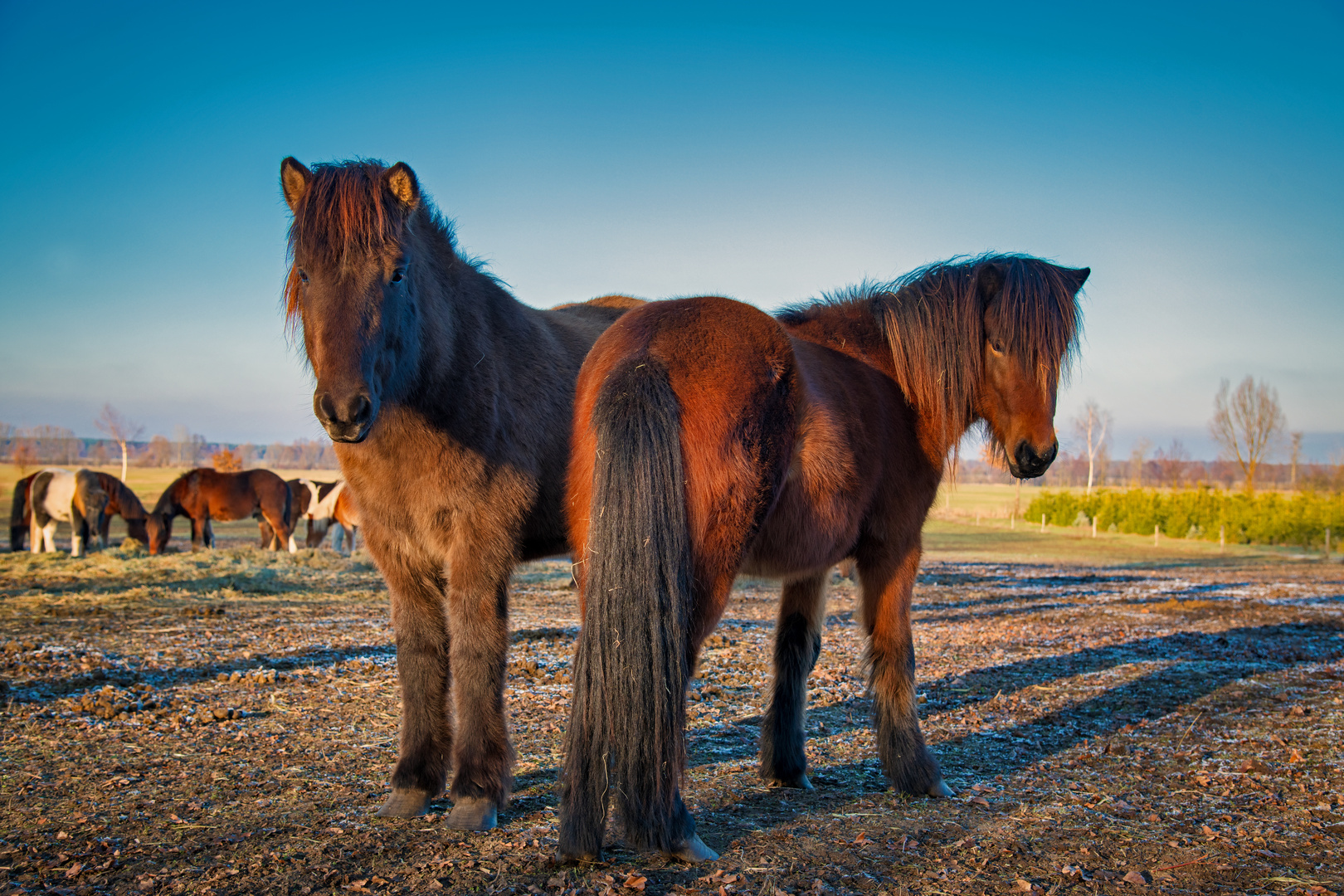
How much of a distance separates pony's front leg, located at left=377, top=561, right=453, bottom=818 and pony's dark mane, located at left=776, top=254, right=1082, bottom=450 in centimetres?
278

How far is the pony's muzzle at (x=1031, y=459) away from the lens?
3924 millimetres

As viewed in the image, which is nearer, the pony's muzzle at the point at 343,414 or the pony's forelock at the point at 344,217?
the pony's muzzle at the point at 343,414

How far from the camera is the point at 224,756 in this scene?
4.37 m

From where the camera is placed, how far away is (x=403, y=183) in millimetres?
3348

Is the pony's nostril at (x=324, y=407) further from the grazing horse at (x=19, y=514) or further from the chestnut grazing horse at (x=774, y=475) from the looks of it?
the grazing horse at (x=19, y=514)

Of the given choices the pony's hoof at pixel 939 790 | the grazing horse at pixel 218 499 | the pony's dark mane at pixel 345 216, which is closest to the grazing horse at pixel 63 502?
the grazing horse at pixel 218 499

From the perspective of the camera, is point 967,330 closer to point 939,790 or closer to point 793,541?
point 793,541

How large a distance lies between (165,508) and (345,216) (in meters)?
20.4

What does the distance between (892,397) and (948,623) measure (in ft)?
24.6

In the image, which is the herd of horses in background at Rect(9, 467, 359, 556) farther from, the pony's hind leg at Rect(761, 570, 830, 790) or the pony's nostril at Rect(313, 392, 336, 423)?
the pony's nostril at Rect(313, 392, 336, 423)

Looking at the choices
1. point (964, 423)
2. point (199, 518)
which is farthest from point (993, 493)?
point (964, 423)

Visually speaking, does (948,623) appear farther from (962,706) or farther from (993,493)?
(993,493)

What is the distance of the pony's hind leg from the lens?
4152 millimetres

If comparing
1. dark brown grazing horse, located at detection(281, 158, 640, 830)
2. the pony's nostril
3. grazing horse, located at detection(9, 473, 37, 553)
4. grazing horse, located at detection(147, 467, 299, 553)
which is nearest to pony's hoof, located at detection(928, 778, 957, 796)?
dark brown grazing horse, located at detection(281, 158, 640, 830)
